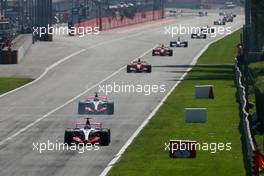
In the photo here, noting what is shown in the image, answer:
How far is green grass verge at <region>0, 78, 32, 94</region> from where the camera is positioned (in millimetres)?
70000

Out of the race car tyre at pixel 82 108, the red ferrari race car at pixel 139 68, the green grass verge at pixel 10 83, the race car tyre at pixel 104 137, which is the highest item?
the race car tyre at pixel 104 137

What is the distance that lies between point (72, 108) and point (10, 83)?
18525mm

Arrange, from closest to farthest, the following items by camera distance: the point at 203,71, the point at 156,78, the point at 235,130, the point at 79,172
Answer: the point at 79,172, the point at 235,130, the point at 156,78, the point at 203,71

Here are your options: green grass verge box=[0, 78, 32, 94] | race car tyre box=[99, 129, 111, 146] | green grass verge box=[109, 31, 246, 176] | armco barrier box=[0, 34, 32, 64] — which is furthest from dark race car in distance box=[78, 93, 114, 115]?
armco barrier box=[0, 34, 32, 64]

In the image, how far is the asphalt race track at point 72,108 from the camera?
120 feet

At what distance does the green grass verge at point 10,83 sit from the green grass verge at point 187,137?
10.8 meters

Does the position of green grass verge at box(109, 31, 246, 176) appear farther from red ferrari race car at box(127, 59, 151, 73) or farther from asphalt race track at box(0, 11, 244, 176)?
red ferrari race car at box(127, 59, 151, 73)

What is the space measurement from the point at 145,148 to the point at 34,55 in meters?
62.9

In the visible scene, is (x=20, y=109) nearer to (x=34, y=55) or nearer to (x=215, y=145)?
(x=215, y=145)

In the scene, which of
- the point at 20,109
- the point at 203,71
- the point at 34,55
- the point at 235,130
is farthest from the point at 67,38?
the point at 235,130

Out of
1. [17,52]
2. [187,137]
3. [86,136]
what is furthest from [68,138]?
[17,52]

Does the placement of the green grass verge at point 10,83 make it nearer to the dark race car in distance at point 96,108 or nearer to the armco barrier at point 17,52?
the armco barrier at point 17,52

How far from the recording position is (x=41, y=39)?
12569cm

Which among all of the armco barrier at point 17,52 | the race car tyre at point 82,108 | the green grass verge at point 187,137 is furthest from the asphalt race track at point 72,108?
the armco barrier at point 17,52
